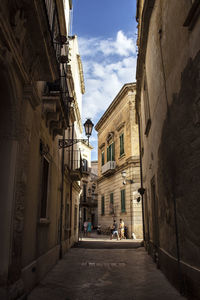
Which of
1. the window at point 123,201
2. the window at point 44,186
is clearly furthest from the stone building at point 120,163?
the window at point 44,186

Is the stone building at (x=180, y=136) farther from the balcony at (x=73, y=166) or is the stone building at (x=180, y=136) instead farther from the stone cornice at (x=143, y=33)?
the balcony at (x=73, y=166)

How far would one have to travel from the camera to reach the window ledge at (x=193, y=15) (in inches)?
153

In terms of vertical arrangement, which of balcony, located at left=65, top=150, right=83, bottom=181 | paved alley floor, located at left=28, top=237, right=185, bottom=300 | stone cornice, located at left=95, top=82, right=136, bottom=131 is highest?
stone cornice, located at left=95, top=82, right=136, bottom=131

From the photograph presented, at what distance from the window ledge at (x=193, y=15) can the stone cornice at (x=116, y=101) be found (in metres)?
17.3

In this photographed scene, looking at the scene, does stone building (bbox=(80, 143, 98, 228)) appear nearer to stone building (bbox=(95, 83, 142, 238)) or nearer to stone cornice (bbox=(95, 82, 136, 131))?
stone cornice (bbox=(95, 82, 136, 131))

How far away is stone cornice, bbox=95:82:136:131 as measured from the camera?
2129cm

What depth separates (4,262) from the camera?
396 centimetres

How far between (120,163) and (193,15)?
1831 cm

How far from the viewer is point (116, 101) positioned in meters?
23.7

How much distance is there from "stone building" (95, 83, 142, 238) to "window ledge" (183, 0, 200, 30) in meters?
15.2

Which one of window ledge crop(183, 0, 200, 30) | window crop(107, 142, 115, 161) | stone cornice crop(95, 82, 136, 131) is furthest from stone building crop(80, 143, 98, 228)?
window ledge crop(183, 0, 200, 30)

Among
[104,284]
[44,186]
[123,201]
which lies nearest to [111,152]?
[123,201]

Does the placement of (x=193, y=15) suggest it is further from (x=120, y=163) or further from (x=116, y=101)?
(x=116, y=101)

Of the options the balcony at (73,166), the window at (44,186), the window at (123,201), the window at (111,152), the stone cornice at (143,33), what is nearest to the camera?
the window at (44,186)
